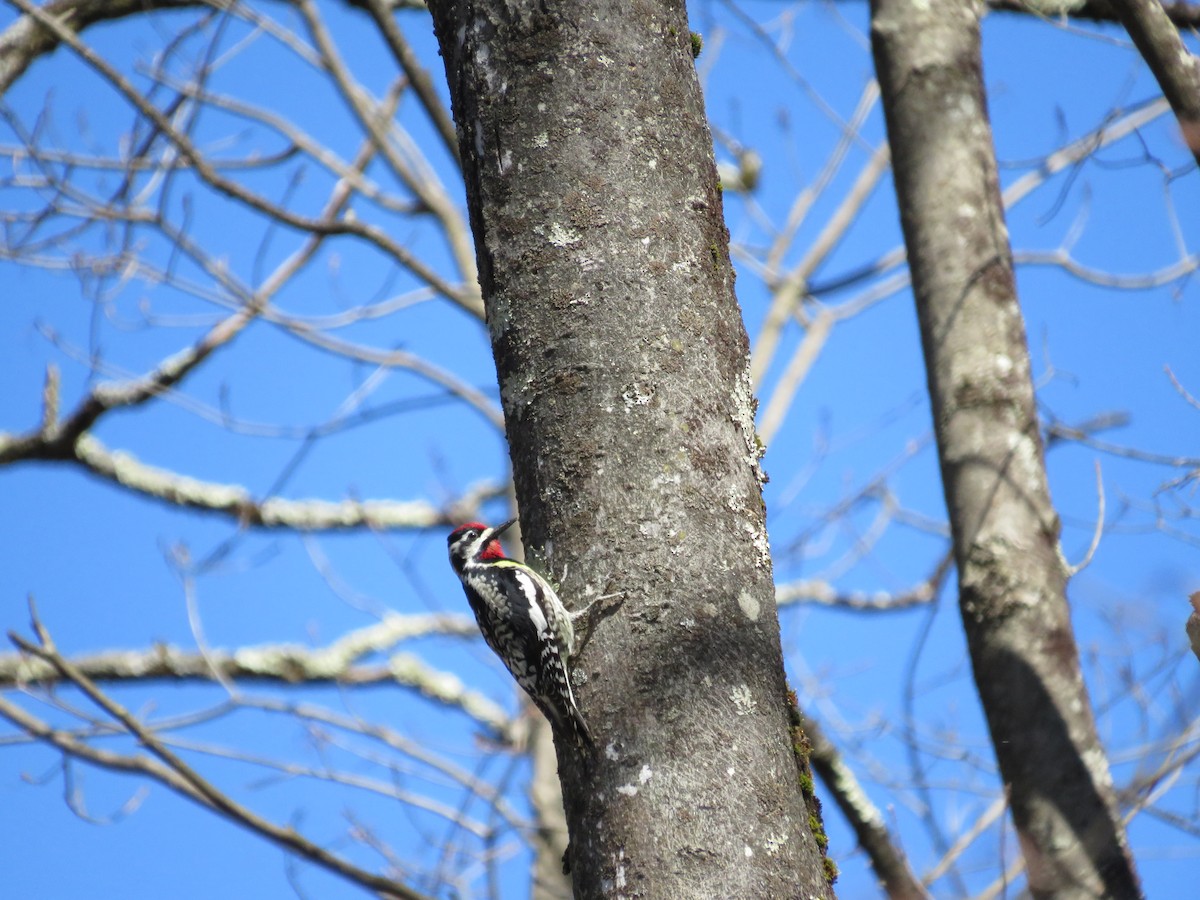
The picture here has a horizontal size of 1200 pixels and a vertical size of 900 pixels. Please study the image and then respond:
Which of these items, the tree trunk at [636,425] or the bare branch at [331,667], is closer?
the tree trunk at [636,425]

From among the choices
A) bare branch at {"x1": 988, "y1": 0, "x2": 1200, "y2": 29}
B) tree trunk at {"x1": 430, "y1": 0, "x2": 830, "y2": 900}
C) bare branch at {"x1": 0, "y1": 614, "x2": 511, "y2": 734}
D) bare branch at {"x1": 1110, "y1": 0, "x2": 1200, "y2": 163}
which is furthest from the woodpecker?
bare branch at {"x1": 0, "y1": 614, "x2": 511, "y2": 734}

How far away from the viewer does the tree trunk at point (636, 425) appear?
1.91 m

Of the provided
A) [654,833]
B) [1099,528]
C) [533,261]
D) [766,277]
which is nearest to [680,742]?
[654,833]

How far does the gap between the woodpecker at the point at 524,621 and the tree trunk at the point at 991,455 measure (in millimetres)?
1087

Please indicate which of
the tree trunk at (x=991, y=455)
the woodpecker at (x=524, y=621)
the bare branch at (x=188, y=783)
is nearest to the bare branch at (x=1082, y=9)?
the tree trunk at (x=991, y=455)

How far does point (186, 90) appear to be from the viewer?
6.31m

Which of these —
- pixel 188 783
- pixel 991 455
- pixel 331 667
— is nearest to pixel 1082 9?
pixel 991 455

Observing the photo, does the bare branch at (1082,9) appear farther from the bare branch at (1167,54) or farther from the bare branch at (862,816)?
the bare branch at (862,816)

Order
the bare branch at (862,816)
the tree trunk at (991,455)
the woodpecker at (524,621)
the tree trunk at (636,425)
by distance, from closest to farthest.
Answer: the tree trunk at (636,425)
the woodpecker at (524,621)
the tree trunk at (991,455)
the bare branch at (862,816)

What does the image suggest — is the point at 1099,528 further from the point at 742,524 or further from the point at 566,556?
the point at 566,556

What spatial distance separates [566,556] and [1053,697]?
4.51ft

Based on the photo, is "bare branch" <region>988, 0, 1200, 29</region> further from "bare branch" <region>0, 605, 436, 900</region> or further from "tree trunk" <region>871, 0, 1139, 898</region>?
"bare branch" <region>0, 605, 436, 900</region>

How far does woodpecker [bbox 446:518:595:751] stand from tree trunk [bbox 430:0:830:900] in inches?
3.9

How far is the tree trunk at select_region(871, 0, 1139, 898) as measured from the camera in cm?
271
